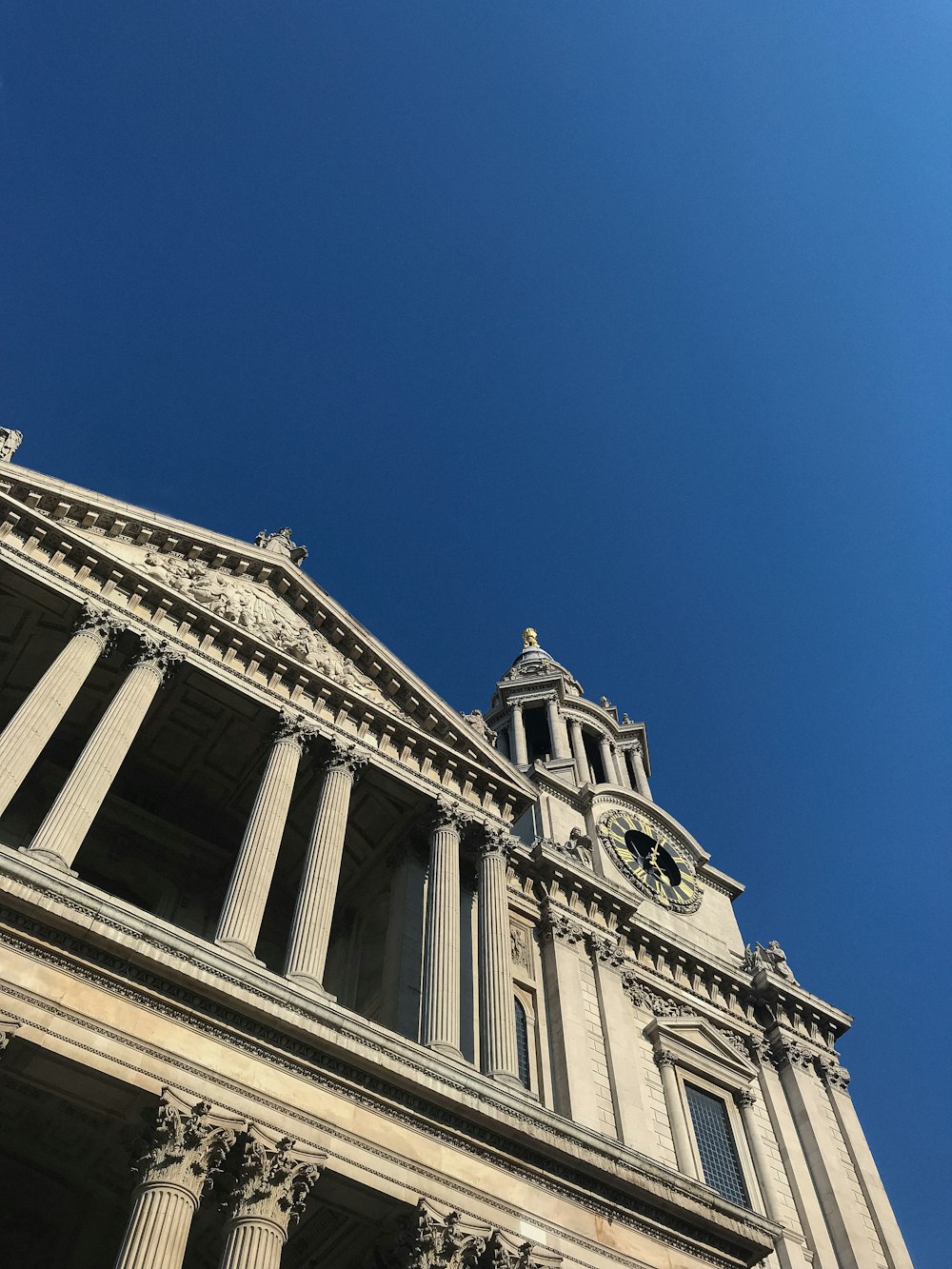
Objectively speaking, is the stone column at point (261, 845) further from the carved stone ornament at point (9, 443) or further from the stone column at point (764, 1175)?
the stone column at point (764, 1175)

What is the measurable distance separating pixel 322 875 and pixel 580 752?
86.1ft

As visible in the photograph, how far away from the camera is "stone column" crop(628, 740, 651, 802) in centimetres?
4903

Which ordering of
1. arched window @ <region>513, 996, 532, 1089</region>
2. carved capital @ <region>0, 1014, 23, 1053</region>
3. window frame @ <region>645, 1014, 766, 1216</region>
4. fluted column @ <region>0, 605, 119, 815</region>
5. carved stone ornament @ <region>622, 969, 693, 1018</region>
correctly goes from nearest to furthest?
1. carved capital @ <region>0, 1014, 23, 1053</region>
2. fluted column @ <region>0, 605, 119, 815</region>
3. arched window @ <region>513, 996, 532, 1089</region>
4. window frame @ <region>645, 1014, 766, 1216</region>
5. carved stone ornament @ <region>622, 969, 693, 1018</region>

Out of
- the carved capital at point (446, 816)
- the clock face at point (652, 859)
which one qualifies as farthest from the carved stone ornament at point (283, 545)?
the clock face at point (652, 859)

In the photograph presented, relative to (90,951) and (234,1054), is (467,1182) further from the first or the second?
(90,951)

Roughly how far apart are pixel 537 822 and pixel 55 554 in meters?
20.3

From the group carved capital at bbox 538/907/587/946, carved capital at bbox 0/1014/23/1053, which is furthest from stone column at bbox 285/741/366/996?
carved capital at bbox 538/907/587/946

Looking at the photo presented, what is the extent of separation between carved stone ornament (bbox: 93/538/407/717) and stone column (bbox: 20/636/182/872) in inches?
89.1

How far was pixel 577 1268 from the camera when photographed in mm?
18844

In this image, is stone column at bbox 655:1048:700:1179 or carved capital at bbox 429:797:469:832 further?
stone column at bbox 655:1048:700:1179

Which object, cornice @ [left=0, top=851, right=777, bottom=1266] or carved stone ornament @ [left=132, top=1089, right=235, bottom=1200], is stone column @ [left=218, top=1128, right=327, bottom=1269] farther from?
cornice @ [left=0, top=851, right=777, bottom=1266]

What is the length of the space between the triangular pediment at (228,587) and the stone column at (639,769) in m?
18.3

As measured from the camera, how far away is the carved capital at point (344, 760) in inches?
1032

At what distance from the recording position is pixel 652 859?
40688 millimetres
